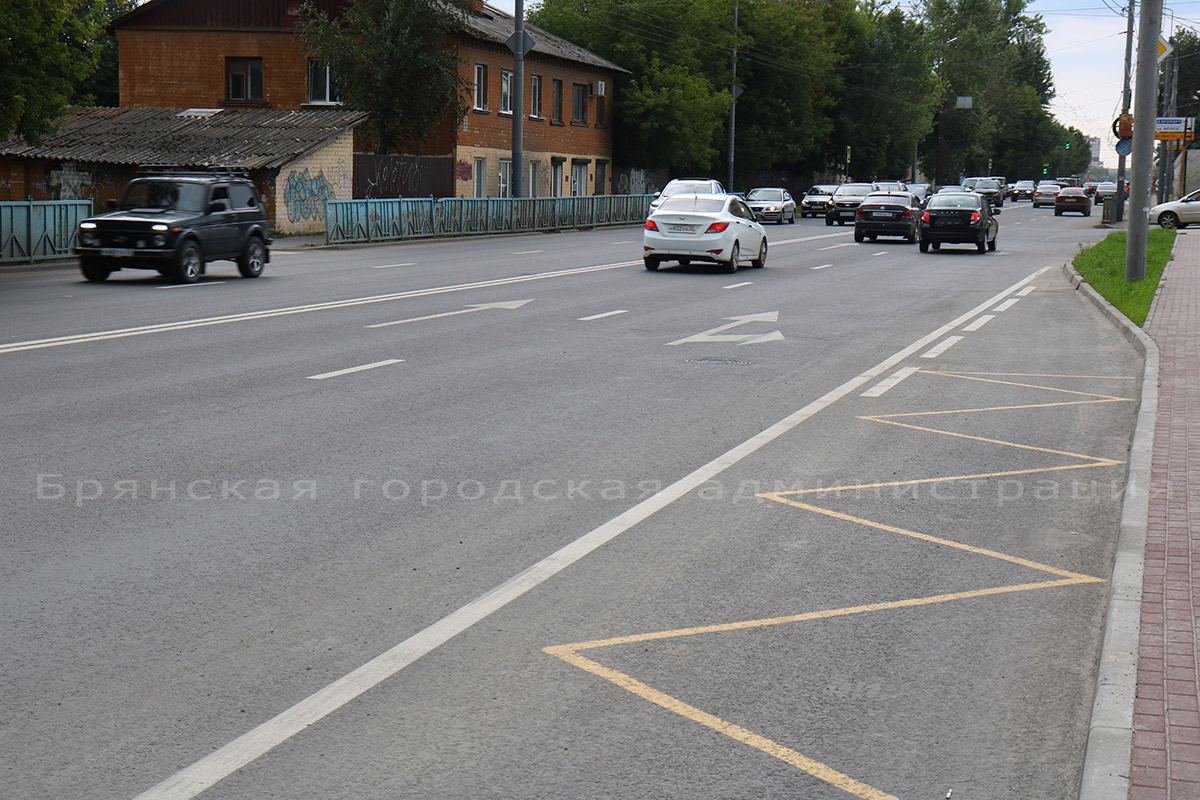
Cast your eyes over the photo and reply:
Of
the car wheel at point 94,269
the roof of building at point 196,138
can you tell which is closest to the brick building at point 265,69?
the roof of building at point 196,138

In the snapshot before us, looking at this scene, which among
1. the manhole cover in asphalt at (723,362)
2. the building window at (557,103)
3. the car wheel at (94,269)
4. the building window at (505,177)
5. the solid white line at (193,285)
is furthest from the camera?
the building window at (557,103)

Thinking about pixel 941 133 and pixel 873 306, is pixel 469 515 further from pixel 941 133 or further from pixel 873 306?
pixel 941 133

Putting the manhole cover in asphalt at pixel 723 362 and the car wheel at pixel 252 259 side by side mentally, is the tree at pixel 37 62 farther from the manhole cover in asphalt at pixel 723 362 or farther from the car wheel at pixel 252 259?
the manhole cover in asphalt at pixel 723 362

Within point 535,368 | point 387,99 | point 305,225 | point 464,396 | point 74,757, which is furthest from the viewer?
point 387,99

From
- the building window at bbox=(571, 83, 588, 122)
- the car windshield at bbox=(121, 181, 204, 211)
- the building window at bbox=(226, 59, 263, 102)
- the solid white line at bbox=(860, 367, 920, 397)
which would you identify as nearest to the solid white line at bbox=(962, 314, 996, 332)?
the solid white line at bbox=(860, 367, 920, 397)

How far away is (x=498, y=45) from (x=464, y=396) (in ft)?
137

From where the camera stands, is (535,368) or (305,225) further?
(305,225)

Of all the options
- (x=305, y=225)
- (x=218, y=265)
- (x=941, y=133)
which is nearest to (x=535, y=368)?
(x=218, y=265)

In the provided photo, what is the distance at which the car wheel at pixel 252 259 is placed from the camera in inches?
910

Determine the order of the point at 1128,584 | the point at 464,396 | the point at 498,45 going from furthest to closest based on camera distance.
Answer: the point at 498,45
the point at 464,396
the point at 1128,584

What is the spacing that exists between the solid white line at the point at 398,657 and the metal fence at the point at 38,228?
65.6ft

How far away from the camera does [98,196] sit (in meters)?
38.8

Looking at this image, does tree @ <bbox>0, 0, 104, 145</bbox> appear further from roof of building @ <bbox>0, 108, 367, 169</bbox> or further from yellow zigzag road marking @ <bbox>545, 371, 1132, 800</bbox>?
yellow zigzag road marking @ <bbox>545, 371, 1132, 800</bbox>

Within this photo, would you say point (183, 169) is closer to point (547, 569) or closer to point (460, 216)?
point (460, 216)
